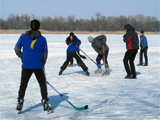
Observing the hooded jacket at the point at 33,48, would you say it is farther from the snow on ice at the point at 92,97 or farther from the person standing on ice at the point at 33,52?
the snow on ice at the point at 92,97

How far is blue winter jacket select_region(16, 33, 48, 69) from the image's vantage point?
3762 millimetres

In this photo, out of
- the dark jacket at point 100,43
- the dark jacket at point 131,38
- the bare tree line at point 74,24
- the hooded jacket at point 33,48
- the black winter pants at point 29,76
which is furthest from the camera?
the bare tree line at point 74,24

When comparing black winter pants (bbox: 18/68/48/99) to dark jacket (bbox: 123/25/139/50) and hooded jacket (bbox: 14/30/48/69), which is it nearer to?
hooded jacket (bbox: 14/30/48/69)

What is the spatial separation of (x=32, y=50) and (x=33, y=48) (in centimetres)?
4

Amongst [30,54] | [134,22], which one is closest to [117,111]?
[30,54]

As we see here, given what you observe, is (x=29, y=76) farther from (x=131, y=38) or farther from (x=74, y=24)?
(x=74, y=24)

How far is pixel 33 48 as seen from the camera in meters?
3.77

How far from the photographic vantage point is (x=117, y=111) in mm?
4043

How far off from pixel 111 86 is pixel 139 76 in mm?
1756

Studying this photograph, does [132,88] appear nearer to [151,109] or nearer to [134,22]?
[151,109]

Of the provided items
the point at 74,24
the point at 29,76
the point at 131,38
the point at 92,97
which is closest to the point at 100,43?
the point at 131,38

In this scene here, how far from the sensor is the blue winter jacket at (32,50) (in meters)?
3.76

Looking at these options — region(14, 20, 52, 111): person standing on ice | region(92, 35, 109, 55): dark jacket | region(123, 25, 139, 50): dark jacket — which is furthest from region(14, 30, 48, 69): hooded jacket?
region(92, 35, 109, 55): dark jacket

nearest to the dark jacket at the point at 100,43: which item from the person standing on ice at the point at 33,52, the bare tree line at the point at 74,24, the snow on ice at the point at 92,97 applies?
the snow on ice at the point at 92,97
